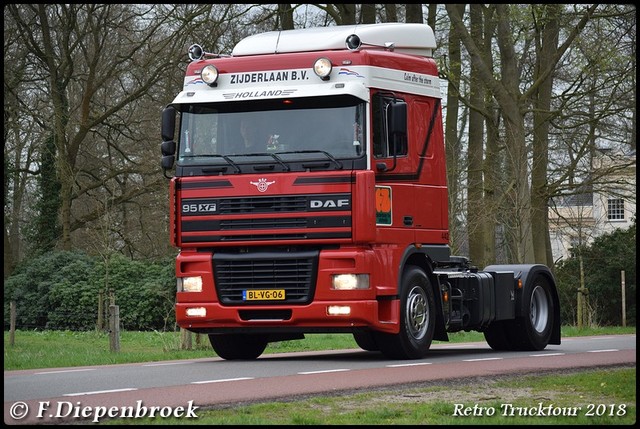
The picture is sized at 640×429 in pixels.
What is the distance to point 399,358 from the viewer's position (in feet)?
57.1

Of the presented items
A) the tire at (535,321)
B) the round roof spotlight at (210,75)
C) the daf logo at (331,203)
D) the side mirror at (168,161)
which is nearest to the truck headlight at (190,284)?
the side mirror at (168,161)

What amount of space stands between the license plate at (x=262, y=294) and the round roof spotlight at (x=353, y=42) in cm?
317

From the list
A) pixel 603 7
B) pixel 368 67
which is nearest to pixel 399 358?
pixel 368 67

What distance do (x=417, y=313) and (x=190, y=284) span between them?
116 inches

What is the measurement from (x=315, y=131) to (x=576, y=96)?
21171 millimetres

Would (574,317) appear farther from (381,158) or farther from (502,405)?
(502,405)

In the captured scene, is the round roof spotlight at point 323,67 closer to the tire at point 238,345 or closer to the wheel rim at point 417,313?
the wheel rim at point 417,313

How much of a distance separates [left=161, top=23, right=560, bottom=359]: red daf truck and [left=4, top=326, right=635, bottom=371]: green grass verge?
2.99 metres

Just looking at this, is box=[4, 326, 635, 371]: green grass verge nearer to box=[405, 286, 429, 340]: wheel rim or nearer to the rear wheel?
the rear wheel

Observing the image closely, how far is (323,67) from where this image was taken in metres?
16.8

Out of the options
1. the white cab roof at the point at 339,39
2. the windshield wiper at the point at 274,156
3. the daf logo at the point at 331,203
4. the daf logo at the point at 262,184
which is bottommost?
the daf logo at the point at 331,203

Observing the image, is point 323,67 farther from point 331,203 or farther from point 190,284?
point 190,284

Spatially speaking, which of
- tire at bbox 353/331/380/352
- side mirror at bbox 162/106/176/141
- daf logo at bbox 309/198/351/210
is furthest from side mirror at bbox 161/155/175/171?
tire at bbox 353/331/380/352

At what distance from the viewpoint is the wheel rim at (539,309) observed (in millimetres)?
20594
